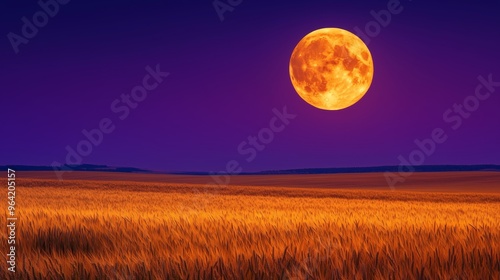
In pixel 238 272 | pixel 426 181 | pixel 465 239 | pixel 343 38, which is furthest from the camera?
pixel 426 181

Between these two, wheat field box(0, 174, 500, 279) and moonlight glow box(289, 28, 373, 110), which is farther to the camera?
moonlight glow box(289, 28, 373, 110)

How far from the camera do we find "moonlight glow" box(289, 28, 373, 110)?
690 inches

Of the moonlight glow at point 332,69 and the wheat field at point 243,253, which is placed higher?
the moonlight glow at point 332,69

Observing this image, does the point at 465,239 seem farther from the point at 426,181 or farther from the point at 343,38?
the point at 426,181

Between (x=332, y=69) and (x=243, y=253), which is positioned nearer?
(x=243, y=253)

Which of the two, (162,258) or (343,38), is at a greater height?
(343,38)

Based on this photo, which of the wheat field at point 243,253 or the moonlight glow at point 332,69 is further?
the moonlight glow at point 332,69

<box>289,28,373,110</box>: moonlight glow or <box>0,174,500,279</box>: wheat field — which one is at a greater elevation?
<box>289,28,373,110</box>: moonlight glow

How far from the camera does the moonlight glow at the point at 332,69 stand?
1752 cm

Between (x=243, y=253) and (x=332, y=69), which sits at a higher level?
(x=332, y=69)

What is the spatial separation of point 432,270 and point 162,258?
71.7 inches

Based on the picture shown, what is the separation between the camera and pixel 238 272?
3123 mm

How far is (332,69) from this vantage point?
17469 mm

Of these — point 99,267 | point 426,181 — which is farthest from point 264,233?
point 426,181
